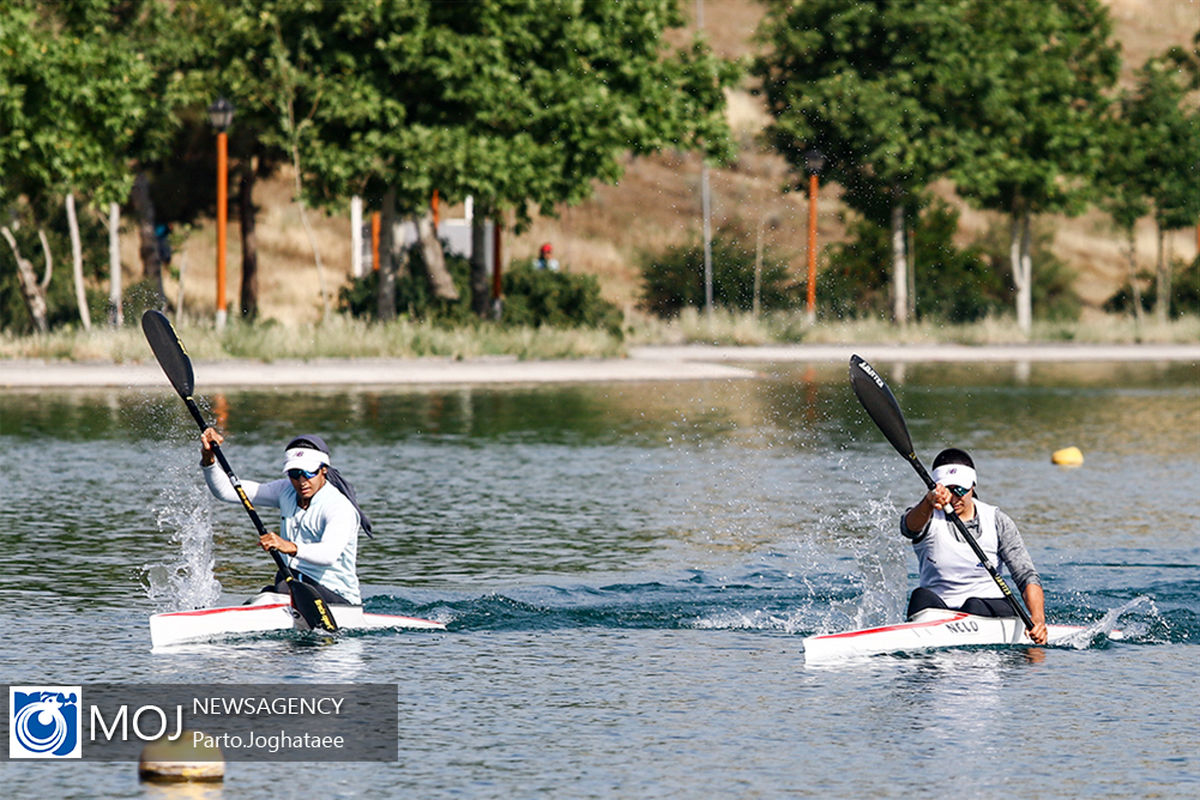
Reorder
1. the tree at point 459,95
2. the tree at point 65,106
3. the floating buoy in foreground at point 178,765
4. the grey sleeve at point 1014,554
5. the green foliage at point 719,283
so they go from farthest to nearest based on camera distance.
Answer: the green foliage at point 719,283 → the tree at point 459,95 → the tree at point 65,106 → the grey sleeve at point 1014,554 → the floating buoy in foreground at point 178,765

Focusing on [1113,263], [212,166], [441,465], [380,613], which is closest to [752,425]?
[441,465]

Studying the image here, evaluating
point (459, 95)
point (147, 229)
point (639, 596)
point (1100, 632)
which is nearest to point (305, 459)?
point (639, 596)

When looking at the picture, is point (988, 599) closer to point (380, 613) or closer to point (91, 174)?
point (380, 613)

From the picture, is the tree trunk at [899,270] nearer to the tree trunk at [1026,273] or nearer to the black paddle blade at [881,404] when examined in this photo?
the tree trunk at [1026,273]

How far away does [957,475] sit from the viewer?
1061 cm

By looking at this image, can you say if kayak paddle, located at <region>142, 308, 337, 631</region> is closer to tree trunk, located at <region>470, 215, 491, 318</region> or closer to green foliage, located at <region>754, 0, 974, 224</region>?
tree trunk, located at <region>470, 215, 491, 318</region>

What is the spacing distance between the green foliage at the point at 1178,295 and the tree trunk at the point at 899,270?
10713mm

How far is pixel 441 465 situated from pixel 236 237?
Answer: 61.1 m

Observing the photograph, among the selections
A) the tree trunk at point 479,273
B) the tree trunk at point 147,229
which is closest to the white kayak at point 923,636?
the tree trunk at point 479,273

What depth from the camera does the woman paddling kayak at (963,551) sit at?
418 inches

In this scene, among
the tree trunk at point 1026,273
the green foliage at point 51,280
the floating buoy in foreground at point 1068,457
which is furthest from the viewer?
the tree trunk at point 1026,273

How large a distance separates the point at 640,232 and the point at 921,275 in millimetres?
30831

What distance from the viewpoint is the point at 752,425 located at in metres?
26.0

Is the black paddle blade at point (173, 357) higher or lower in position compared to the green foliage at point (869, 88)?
lower
